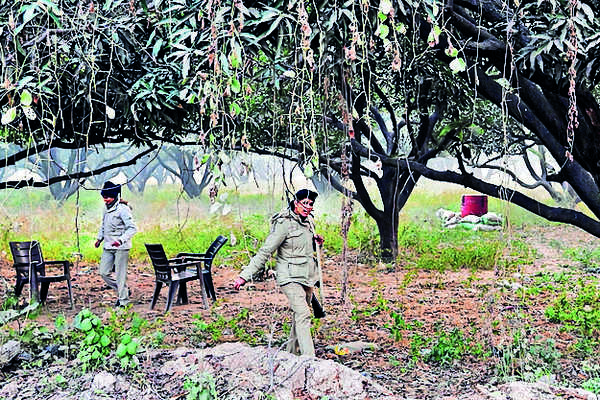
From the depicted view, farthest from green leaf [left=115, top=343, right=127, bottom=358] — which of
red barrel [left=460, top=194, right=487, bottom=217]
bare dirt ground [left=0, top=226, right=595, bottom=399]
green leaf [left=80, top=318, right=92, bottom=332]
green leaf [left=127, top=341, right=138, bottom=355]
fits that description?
red barrel [left=460, top=194, right=487, bottom=217]

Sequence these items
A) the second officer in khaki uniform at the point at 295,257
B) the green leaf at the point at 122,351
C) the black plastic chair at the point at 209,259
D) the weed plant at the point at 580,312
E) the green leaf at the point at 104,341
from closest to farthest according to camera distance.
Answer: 1. the green leaf at the point at 122,351
2. the green leaf at the point at 104,341
3. the second officer in khaki uniform at the point at 295,257
4. the weed plant at the point at 580,312
5. the black plastic chair at the point at 209,259

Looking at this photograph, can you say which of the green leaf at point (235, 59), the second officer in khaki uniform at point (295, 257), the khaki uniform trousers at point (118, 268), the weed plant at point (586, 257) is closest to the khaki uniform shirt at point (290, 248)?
the second officer in khaki uniform at point (295, 257)

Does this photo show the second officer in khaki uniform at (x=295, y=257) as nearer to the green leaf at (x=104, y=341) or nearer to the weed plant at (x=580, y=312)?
the green leaf at (x=104, y=341)

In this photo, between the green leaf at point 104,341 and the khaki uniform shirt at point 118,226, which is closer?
the green leaf at point 104,341

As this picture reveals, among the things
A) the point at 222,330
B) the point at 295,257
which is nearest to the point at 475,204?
the point at 222,330

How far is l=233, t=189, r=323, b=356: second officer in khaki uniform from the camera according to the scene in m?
5.14

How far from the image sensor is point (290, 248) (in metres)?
5.20

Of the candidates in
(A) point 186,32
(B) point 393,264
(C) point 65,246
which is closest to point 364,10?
(A) point 186,32

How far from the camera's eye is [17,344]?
487 centimetres

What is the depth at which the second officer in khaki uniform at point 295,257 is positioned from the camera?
5137 mm

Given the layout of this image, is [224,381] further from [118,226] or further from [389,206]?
[389,206]

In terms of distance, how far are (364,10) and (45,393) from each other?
2.97 metres

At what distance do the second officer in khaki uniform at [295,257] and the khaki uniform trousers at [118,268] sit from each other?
3.24 metres

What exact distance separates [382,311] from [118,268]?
3.19 metres
